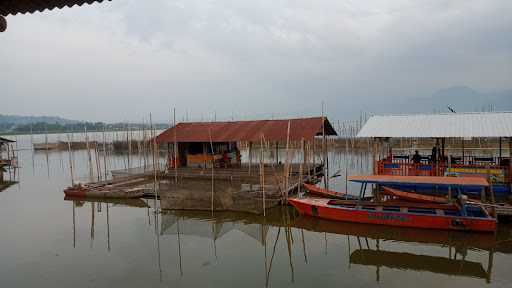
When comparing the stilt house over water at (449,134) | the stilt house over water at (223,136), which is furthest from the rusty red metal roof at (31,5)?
the stilt house over water at (223,136)

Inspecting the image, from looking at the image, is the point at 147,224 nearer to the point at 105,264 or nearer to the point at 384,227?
the point at 105,264

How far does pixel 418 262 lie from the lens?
880cm

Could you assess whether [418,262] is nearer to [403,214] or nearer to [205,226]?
[403,214]

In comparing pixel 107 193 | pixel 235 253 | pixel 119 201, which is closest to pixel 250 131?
pixel 119 201

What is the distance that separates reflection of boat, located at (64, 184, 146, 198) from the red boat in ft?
25.0

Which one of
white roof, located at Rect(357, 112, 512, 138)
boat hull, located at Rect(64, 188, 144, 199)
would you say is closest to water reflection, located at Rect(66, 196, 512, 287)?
boat hull, located at Rect(64, 188, 144, 199)

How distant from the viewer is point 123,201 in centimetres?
1599

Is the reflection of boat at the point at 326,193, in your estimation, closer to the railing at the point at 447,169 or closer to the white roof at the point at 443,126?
the railing at the point at 447,169

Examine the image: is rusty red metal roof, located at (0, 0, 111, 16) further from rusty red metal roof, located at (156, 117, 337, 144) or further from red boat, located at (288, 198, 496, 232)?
rusty red metal roof, located at (156, 117, 337, 144)

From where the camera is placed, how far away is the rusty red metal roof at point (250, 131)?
17984 millimetres

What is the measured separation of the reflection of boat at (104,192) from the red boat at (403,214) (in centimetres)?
762

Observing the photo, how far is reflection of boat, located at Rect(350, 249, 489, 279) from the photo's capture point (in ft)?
27.4

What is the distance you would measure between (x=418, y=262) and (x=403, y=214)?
90.3 inches

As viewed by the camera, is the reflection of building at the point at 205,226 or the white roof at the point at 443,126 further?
the white roof at the point at 443,126
